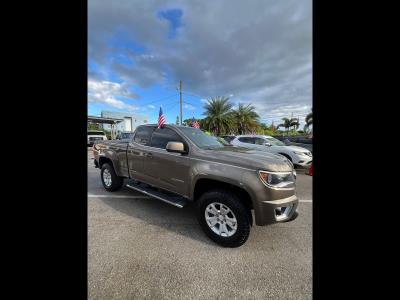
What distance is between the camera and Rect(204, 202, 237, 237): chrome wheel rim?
2.62 m

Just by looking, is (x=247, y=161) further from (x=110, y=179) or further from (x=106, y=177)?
(x=106, y=177)

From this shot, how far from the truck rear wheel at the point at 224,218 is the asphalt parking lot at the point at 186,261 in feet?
0.46

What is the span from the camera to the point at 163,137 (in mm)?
3773

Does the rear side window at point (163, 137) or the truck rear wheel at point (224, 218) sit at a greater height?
the rear side window at point (163, 137)

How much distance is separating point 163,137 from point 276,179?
226 centimetres

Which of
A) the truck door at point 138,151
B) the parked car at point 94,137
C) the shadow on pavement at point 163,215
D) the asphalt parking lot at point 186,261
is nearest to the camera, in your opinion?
the asphalt parking lot at point 186,261

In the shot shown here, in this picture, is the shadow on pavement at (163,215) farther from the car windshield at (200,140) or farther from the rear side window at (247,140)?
the rear side window at (247,140)

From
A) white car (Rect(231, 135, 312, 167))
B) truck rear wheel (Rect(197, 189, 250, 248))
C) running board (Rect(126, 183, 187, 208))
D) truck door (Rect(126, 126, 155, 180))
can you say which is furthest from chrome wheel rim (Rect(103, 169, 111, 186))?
white car (Rect(231, 135, 312, 167))

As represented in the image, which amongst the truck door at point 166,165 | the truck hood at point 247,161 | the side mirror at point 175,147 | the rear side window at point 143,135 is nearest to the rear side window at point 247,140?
the rear side window at point 143,135

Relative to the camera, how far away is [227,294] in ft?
A: 6.10

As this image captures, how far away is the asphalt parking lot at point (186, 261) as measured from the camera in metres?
1.91

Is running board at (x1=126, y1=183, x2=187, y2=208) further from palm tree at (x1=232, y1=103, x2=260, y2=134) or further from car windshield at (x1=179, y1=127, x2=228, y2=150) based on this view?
palm tree at (x1=232, y1=103, x2=260, y2=134)

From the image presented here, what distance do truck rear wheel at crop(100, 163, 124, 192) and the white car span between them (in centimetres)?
483
